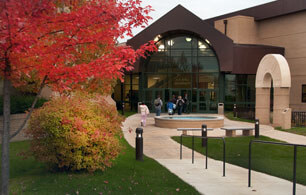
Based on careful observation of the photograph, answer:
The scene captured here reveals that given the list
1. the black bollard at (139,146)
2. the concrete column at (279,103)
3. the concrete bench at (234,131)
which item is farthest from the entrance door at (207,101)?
the black bollard at (139,146)

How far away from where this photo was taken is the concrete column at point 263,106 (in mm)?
24000

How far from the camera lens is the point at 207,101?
116 ft

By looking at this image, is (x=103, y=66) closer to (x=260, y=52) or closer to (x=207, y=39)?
(x=207, y=39)

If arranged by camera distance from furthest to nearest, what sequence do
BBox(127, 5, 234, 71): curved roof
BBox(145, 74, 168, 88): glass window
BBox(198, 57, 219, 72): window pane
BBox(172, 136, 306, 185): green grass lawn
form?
BBox(145, 74, 168, 88): glass window < BBox(198, 57, 219, 72): window pane < BBox(127, 5, 234, 71): curved roof < BBox(172, 136, 306, 185): green grass lawn

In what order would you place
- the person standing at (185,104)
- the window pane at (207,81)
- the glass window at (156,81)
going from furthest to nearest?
the glass window at (156,81)
the window pane at (207,81)
the person standing at (185,104)

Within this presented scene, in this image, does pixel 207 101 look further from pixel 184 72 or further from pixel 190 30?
pixel 190 30

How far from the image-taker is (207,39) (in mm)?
33250

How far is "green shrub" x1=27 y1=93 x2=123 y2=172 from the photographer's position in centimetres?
743

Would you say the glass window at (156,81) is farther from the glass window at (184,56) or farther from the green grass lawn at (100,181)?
the green grass lawn at (100,181)

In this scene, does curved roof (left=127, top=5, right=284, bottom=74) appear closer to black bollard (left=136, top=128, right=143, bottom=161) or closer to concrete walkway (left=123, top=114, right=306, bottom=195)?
concrete walkway (left=123, top=114, right=306, bottom=195)

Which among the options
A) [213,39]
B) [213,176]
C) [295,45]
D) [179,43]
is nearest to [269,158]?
[213,176]

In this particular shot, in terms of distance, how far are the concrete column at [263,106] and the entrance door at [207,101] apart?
429 inches

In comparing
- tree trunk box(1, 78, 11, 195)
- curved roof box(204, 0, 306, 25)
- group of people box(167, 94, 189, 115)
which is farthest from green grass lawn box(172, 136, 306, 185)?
curved roof box(204, 0, 306, 25)

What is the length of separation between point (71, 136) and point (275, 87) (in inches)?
731
